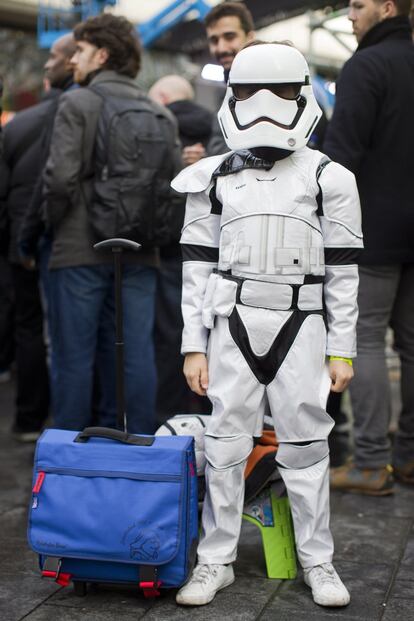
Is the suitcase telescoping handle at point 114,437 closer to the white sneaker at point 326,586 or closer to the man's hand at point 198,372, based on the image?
the man's hand at point 198,372

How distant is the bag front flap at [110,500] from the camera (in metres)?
3.15

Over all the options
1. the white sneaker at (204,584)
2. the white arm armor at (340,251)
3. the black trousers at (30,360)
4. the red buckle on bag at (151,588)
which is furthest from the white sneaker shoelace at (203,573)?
the black trousers at (30,360)

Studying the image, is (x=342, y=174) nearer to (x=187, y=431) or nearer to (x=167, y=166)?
(x=187, y=431)

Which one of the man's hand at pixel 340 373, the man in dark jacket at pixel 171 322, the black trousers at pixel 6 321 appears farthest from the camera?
the black trousers at pixel 6 321

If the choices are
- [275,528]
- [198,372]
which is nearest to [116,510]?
[198,372]

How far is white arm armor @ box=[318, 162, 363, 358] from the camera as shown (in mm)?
3316

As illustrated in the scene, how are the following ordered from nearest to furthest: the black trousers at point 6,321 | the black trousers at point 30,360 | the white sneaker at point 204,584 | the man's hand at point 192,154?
the white sneaker at point 204,584 → the man's hand at point 192,154 → the black trousers at point 30,360 → the black trousers at point 6,321

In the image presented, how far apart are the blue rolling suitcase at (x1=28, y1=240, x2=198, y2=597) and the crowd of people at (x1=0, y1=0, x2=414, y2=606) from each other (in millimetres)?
172

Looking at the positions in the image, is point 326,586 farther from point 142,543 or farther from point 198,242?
point 198,242

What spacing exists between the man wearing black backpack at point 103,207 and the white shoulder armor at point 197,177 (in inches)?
44.6

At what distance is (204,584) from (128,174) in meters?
2.01

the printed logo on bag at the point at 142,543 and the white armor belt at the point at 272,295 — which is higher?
the white armor belt at the point at 272,295

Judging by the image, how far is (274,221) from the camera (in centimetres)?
328

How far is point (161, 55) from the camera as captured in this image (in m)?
12.0
